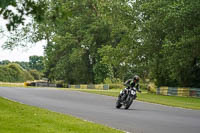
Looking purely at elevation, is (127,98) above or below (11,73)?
below

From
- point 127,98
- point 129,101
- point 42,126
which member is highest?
point 127,98

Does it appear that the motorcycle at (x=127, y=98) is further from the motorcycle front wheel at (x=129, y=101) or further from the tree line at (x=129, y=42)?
the tree line at (x=129, y=42)

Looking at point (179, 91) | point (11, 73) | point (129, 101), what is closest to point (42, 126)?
point (129, 101)

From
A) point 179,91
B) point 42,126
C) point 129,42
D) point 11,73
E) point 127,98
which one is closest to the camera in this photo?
point 42,126

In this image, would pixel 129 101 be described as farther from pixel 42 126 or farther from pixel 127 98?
pixel 42 126

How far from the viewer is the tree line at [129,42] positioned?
129 ft

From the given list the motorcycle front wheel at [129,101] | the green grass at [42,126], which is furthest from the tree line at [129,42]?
the green grass at [42,126]

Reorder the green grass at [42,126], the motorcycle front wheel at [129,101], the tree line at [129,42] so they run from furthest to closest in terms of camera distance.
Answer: the tree line at [129,42], the motorcycle front wheel at [129,101], the green grass at [42,126]

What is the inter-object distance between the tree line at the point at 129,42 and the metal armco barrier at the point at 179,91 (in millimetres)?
1060

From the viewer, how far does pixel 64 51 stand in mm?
73812

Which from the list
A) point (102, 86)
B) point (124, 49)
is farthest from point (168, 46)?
point (102, 86)

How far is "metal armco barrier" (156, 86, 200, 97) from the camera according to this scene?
133 feet

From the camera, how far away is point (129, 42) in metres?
48.4

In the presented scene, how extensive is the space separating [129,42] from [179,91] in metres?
8.06
